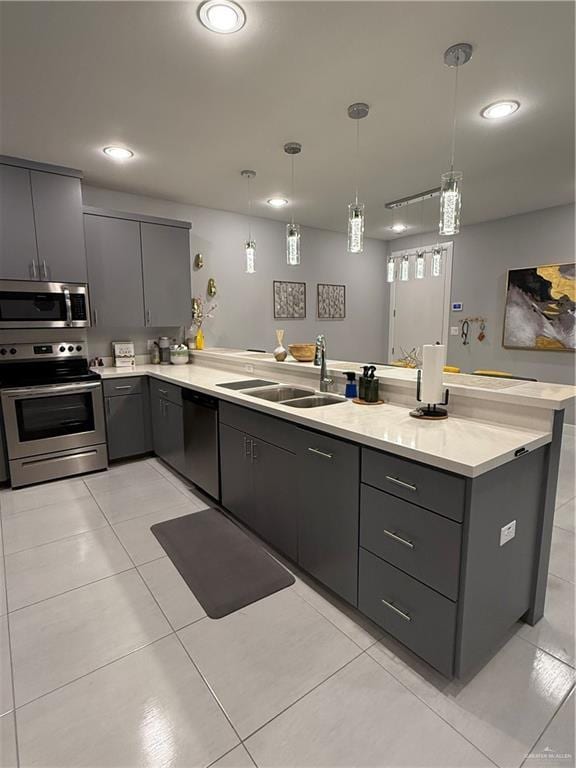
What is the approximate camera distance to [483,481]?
133cm

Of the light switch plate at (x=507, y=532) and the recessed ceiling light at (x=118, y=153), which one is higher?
the recessed ceiling light at (x=118, y=153)

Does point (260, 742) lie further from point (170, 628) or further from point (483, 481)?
point (483, 481)

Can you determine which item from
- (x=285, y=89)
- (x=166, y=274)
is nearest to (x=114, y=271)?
(x=166, y=274)

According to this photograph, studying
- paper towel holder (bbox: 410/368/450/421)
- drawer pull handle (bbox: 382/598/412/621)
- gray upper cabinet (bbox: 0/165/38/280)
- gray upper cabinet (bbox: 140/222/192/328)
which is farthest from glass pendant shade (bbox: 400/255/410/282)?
gray upper cabinet (bbox: 0/165/38/280)

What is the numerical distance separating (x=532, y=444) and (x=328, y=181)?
10.2 ft

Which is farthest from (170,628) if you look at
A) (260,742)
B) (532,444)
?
(532,444)

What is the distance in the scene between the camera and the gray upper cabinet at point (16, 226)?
3.08 m

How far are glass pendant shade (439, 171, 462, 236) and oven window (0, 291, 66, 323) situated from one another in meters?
3.10

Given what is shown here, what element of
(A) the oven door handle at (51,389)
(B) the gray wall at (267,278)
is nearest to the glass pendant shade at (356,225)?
(A) the oven door handle at (51,389)

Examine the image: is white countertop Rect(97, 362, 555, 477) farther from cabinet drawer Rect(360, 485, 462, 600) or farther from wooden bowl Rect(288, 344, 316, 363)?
wooden bowl Rect(288, 344, 316, 363)

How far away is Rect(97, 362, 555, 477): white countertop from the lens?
1.36m

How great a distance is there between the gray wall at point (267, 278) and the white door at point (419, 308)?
24 cm

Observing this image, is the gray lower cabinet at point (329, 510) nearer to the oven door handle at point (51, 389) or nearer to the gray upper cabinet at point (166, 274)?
the oven door handle at point (51, 389)

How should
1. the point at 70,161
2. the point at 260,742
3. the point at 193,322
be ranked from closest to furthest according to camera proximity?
the point at 260,742, the point at 70,161, the point at 193,322
